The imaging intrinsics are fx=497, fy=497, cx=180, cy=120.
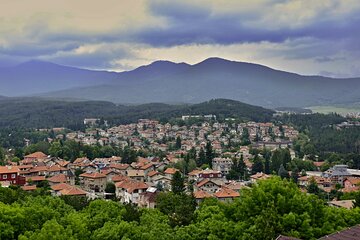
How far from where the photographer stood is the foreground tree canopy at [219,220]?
1673cm

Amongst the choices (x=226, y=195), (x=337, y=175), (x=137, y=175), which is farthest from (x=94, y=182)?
(x=337, y=175)

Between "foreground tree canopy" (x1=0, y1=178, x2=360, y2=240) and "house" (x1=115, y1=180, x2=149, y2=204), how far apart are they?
55.4 feet

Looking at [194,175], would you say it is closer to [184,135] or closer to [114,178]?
[114,178]

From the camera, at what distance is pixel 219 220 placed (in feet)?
60.4

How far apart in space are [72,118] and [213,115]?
37.2m

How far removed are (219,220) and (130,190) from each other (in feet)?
68.0

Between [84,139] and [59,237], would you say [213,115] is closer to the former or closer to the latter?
[84,139]

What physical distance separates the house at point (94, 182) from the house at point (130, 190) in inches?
134

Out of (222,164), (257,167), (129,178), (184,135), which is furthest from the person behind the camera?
(184,135)

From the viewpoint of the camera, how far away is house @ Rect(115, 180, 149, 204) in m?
37.8

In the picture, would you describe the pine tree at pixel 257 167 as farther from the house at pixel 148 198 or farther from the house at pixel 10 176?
the house at pixel 10 176

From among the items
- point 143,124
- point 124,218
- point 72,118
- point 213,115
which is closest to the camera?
point 124,218

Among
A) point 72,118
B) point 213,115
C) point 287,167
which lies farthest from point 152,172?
point 72,118

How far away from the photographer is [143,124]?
107188mm
